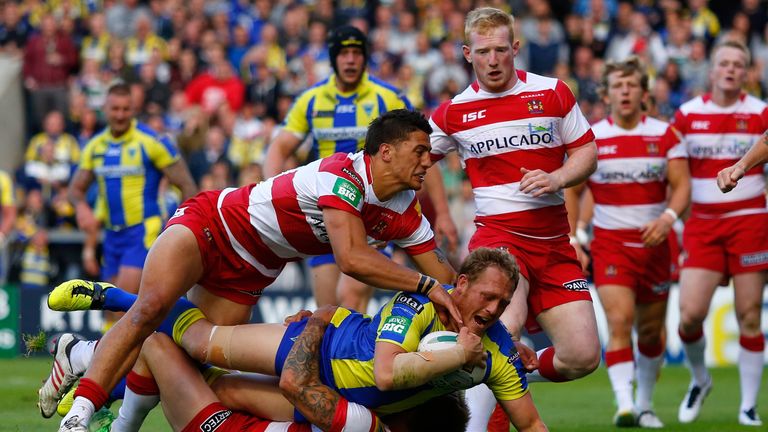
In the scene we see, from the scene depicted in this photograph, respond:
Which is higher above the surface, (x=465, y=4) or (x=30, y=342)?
(x=465, y=4)

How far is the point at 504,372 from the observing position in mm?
7203

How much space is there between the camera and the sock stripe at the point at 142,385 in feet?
26.0

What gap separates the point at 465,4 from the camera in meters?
22.9

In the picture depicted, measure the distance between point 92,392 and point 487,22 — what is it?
11.4 ft

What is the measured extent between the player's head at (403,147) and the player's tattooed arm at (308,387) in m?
1.17

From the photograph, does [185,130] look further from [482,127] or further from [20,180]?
[482,127]

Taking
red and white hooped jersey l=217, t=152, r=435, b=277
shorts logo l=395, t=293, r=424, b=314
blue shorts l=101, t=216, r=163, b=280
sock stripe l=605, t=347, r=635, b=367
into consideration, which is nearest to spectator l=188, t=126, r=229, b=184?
blue shorts l=101, t=216, r=163, b=280

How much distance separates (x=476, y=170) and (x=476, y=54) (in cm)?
81

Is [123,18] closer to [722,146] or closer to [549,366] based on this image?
[722,146]

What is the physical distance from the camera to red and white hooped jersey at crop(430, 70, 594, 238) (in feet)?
27.6

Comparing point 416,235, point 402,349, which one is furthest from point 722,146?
point 402,349

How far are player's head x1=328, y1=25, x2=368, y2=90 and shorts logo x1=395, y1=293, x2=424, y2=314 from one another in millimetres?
4372

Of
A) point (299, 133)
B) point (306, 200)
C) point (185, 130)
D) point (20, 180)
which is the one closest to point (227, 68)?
point (185, 130)

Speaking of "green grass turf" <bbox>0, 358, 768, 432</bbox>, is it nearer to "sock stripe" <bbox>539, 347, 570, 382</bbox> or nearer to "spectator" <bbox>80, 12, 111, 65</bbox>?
"sock stripe" <bbox>539, 347, 570, 382</bbox>
